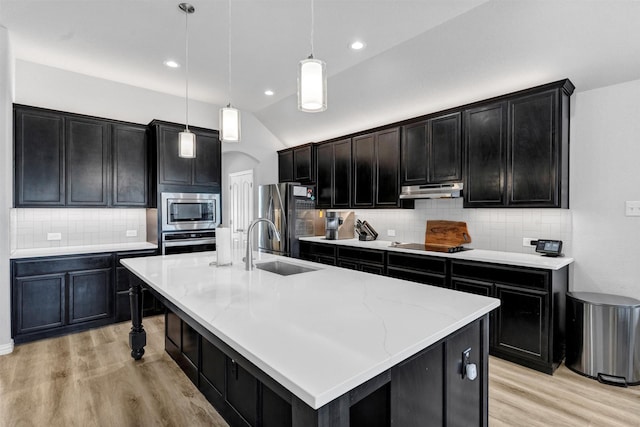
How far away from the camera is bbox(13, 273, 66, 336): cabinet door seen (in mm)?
3266

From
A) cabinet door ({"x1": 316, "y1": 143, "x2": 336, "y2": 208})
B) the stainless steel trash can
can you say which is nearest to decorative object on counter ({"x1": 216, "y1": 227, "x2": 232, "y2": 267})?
cabinet door ({"x1": 316, "y1": 143, "x2": 336, "y2": 208})

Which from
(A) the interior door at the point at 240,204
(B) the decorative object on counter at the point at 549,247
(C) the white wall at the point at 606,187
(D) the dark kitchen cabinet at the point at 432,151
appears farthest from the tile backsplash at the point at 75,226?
(C) the white wall at the point at 606,187

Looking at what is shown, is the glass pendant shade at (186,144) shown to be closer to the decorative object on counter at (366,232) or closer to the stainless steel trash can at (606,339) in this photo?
the decorative object on counter at (366,232)

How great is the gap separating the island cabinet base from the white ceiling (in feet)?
7.94

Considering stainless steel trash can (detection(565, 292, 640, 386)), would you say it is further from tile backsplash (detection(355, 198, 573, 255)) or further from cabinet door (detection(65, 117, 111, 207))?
cabinet door (detection(65, 117, 111, 207))

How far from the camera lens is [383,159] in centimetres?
432

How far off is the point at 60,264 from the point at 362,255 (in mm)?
3340

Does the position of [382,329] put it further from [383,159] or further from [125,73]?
[125,73]

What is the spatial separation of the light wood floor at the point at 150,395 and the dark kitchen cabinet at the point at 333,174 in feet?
9.33

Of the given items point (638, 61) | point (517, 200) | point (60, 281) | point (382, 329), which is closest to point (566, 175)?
point (517, 200)

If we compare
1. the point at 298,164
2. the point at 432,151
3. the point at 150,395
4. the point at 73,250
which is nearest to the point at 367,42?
the point at 432,151

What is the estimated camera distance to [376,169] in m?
4.42

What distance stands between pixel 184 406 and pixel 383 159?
11.1ft

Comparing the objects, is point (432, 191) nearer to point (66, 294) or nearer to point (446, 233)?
point (446, 233)
